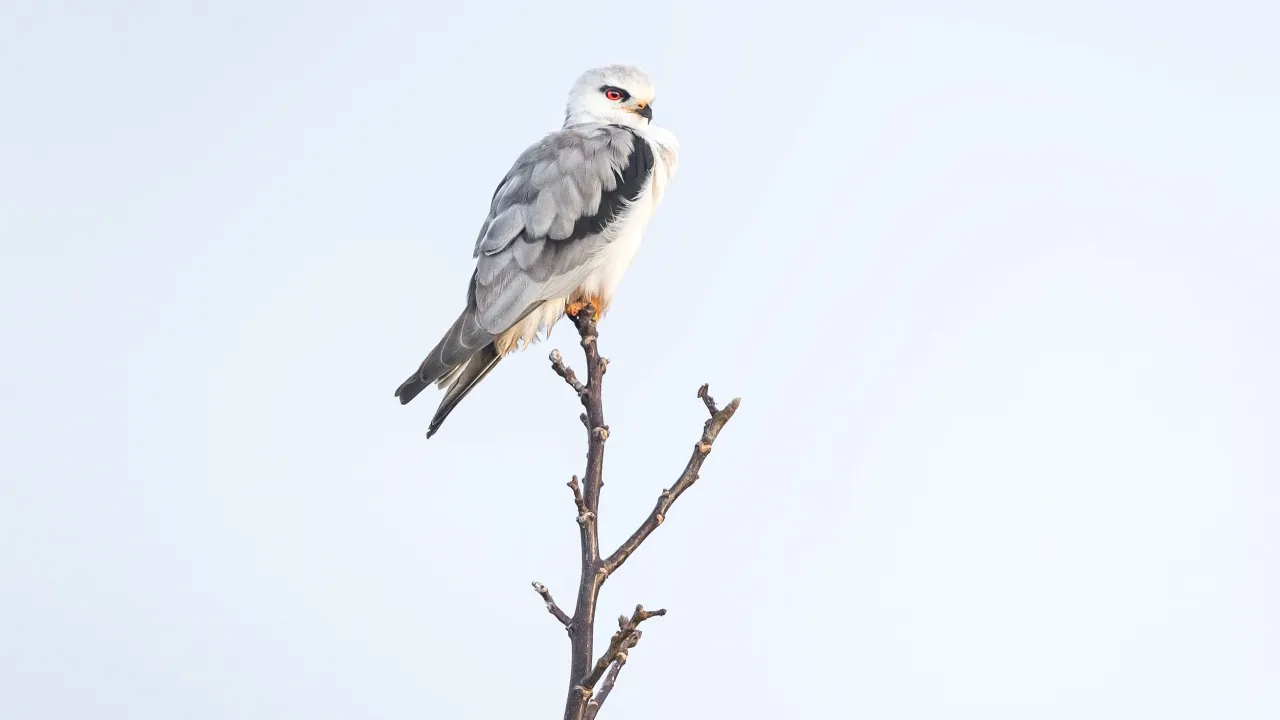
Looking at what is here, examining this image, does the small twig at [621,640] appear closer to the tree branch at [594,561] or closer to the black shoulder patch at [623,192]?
the tree branch at [594,561]

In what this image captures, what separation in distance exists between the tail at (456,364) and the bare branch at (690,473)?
1638 mm

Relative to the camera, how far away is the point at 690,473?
355 cm

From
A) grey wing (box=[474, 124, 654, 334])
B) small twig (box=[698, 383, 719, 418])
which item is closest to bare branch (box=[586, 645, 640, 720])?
small twig (box=[698, 383, 719, 418])

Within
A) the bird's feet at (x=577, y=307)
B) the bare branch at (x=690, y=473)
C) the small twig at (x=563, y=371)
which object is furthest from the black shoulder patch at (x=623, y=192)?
the bare branch at (x=690, y=473)

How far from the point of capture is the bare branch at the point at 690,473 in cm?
339

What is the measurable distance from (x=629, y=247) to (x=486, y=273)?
28.8 inches

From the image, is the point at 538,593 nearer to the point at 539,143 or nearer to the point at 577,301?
the point at 577,301

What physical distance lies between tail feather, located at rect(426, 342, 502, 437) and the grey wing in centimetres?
20

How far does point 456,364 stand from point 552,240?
2.64 feet

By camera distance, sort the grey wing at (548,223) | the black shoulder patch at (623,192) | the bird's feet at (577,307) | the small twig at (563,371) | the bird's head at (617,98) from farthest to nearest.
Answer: the bird's head at (617,98) → the bird's feet at (577,307) → the black shoulder patch at (623,192) → the grey wing at (548,223) → the small twig at (563,371)

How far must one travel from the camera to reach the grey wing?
539 centimetres

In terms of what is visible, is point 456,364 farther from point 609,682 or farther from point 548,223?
point 609,682

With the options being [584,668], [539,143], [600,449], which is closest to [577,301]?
[539,143]

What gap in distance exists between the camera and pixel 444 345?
200 inches
